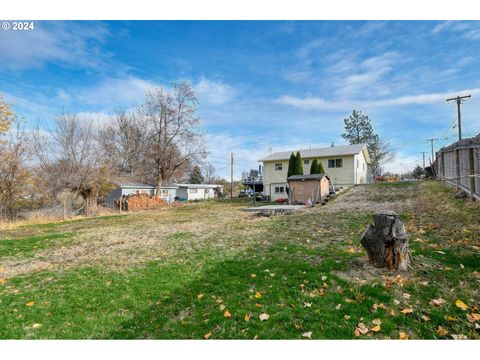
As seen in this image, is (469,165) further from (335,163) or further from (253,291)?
(335,163)

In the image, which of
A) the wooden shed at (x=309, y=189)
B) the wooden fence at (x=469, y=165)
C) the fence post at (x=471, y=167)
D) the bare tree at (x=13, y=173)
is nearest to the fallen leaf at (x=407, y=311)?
the wooden fence at (x=469, y=165)

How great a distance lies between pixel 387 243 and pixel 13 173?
20.3 metres

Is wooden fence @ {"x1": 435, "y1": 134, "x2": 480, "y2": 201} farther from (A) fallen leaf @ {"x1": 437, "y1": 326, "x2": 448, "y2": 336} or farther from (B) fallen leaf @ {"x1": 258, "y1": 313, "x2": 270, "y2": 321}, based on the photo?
(B) fallen leaf @ {"x1": 258, "y1": 313, "x2": 270, "y2": 321}

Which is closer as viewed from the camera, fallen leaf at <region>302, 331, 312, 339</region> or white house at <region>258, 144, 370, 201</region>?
fallen leaf at <region>302, 331, 312, 339</region>

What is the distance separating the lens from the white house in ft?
76.4

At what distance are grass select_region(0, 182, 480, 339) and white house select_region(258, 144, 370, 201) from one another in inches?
663

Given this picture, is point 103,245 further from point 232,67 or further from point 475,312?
point 475,312

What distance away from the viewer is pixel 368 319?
2857mm

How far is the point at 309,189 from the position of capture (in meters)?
17.3

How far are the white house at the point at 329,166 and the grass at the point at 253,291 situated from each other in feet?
55.2

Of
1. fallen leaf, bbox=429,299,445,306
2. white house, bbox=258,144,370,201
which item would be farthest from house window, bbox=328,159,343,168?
fallen leaf, bbox=429,299,445,306
